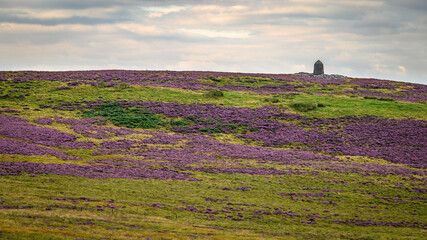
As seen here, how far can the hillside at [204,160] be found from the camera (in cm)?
2456

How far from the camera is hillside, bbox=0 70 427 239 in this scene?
80.6 feet

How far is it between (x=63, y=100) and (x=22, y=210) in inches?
2105

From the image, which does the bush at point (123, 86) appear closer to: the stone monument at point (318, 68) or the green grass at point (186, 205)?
the green grass at point (186, 205)

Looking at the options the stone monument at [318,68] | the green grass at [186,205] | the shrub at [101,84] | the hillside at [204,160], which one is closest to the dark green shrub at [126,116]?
the hillside at [204,160]

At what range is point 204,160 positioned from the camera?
147 feet

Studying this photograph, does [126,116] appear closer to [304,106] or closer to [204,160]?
[204,160]

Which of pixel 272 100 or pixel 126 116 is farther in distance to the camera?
pixel 272 100

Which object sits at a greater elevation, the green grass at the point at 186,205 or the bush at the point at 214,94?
the bush at the point at 214,94

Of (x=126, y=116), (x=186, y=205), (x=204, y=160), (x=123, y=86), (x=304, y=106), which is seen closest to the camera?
(x=186, y=205)

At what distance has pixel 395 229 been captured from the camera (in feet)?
86.1

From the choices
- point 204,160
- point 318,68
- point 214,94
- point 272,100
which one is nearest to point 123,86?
point 214,94

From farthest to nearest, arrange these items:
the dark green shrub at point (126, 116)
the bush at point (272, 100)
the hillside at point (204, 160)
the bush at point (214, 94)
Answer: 1. the bush at point (214, 94)
2. the bush at point (272, 100)
3. the dark green shrub at point (126, 116)
4. the hillside at point (204, 160)

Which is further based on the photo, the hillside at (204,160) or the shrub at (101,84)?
the shrub at (101,84)

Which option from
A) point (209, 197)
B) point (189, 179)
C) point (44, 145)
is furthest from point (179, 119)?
point (209, 197)
